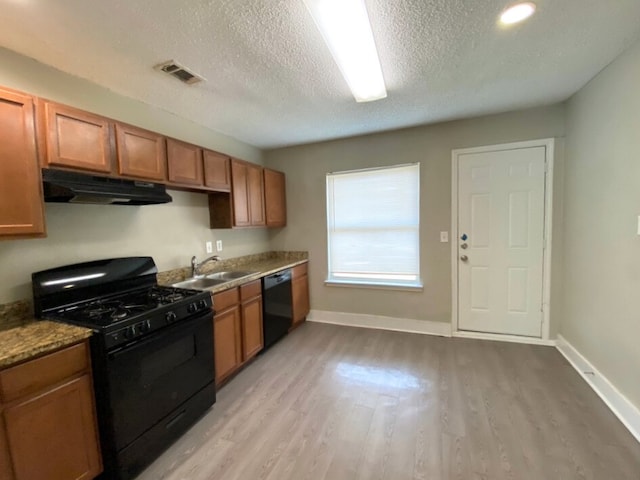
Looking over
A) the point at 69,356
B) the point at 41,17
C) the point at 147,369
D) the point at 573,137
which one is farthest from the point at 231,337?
the point at 573,137

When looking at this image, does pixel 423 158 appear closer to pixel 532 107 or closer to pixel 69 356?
pixel 532 107

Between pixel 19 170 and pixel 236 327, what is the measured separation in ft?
5.86

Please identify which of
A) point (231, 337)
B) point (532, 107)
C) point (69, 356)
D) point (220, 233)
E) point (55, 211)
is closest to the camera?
point (69, 356)

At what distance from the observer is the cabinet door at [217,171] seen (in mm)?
2689

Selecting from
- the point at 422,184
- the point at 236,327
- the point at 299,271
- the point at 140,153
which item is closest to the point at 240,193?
the point at 140,153

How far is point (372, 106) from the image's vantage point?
2.69 metres

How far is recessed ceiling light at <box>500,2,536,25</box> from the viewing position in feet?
4.82

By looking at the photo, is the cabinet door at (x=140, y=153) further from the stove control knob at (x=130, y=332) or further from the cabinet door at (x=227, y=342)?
the cabinet door at (x=227, y=342)

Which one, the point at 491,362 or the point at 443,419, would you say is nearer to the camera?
the point at 443,419

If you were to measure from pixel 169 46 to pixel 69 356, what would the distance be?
178cm

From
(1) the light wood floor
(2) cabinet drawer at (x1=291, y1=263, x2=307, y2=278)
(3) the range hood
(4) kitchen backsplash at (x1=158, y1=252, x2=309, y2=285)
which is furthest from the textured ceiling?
(1) the light wood floor

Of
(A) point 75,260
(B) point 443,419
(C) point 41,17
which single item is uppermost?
(C) point 41,17

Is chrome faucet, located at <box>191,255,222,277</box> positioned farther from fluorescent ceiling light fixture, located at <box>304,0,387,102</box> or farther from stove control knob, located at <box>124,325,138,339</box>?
fluorescent ceiling light fixture, located at <box>304,0,387,102</box>

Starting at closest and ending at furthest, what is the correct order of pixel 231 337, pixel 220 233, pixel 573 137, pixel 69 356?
pixel 69 356
pixel 231 337
pixel 573 137
pixel 220 233
